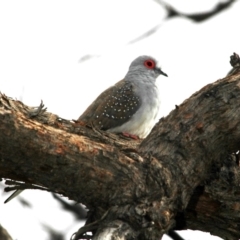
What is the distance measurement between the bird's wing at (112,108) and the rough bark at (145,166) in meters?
2.91

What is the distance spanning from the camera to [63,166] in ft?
13.5

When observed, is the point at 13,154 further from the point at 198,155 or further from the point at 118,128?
the point at 118,128

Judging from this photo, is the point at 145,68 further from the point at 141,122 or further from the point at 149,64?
the point at 141,122

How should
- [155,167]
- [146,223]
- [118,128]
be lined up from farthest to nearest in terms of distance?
[118,128]
[155,167]
[146,223]

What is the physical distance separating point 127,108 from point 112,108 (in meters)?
0.20

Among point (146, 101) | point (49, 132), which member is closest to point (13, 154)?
point (49, 132)

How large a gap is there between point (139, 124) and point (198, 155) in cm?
329

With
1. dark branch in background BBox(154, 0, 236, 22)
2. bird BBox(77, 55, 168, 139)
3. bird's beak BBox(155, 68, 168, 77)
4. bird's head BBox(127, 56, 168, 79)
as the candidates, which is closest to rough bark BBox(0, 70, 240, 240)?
dark branch in background BBox(154, 0, 236, 22)

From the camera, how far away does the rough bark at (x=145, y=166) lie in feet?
13.2

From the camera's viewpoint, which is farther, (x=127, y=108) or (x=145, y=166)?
(x=127, y=108)

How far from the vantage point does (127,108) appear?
25.8ft

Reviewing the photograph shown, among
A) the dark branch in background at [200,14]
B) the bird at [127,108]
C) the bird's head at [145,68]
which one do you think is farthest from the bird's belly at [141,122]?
the dark branch in background at [200,14]

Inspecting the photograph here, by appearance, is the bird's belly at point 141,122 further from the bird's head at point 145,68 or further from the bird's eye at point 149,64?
the bird's eye at point 149,64

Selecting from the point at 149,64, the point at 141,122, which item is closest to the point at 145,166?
the point at 141,122
